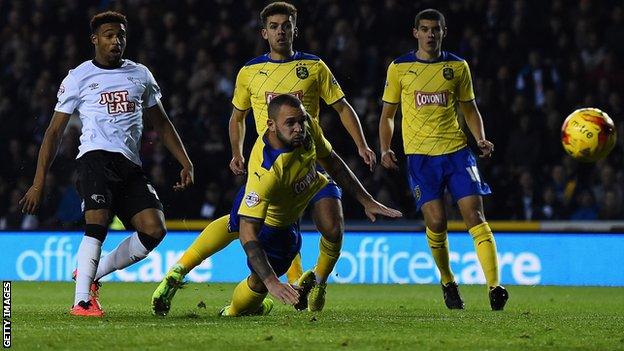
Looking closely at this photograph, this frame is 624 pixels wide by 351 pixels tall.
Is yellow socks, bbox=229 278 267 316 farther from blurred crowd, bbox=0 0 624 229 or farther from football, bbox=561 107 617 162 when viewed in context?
blurred crowd, bbox=0 0 624 229

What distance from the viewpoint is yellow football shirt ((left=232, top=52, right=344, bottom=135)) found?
9.12 meters

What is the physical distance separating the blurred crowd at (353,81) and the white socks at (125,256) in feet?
22.9

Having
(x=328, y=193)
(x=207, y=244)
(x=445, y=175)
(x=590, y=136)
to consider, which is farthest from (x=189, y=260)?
(x=590, y=136)

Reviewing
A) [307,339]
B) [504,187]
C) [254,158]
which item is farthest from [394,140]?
[307,339]

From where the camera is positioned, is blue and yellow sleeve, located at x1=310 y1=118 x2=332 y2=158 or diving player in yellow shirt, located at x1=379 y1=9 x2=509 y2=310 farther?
diving player in yellow shirt, located at x1=379 y1=9 x2=509 y2=310

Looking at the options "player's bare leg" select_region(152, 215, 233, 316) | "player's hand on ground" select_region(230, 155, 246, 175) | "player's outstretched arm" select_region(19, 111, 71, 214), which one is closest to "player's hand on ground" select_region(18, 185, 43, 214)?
"player's outstretched arm" select_region(19, 111, 71, 214)

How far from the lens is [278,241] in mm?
8188

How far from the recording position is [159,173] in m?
16.0

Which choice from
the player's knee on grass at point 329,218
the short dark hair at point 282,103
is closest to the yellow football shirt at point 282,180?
the short dark hair at point 282,103

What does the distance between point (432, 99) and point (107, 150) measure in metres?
2.65

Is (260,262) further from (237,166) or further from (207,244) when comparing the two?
(237,166)

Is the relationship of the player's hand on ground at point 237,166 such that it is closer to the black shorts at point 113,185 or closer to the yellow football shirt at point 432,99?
the black shorts at point 113,185

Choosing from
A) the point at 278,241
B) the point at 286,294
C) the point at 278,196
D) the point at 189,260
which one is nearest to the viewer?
the point at 286,294

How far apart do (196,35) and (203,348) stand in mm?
12557
